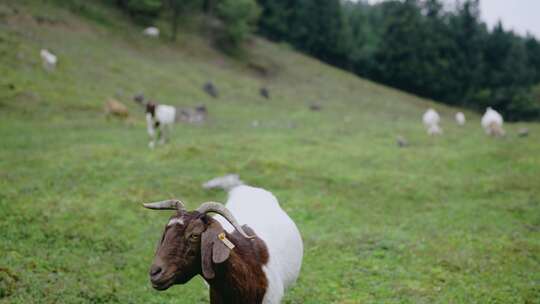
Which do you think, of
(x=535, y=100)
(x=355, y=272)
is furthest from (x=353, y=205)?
(x=535, y=100)

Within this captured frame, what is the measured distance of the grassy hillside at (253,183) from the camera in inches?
327

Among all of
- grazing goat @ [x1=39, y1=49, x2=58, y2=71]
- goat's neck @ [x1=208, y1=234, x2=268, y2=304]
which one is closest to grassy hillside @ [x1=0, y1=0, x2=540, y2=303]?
grazing goat @ [x1=39, y1=49, x2=58, y2=71]

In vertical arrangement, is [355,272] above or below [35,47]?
above

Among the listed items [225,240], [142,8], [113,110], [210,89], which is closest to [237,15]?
[142,8]

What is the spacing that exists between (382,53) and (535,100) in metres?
19.6

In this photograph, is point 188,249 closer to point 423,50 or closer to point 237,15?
point 237,15

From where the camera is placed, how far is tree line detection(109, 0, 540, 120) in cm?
5988

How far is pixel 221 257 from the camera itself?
4.59 metres

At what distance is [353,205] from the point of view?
1320 cm

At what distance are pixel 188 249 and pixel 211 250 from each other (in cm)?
28

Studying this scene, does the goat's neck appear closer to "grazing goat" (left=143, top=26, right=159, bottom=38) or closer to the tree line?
"grazing goat" (left=143, top=26, right=159, bottom=38)

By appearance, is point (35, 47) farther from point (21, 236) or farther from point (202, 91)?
point (21, 236)

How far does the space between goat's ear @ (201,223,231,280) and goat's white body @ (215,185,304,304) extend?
86 cm

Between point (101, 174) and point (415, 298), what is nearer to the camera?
point (415, 298)
